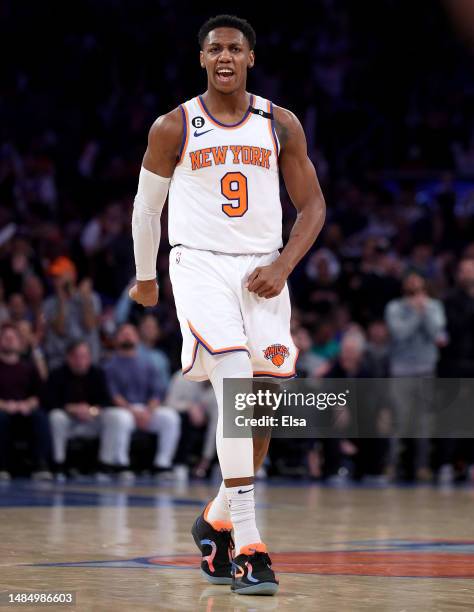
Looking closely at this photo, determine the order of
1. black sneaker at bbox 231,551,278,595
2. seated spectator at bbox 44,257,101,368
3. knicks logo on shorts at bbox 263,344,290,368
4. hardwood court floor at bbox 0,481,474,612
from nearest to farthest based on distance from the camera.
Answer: hardwood court floor at bbox 0,481,474,612 → black sneaker at bbox 231,551,278,595 → knicks logo on shorts at bbox 263,344,290,368 → seated spectator at bbox 44,257,101,368

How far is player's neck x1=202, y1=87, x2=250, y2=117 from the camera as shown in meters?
4.46

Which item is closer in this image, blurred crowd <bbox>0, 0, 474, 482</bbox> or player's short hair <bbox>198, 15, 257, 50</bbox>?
player's short hair <bbox>198, 15, 257, 50</bbox>

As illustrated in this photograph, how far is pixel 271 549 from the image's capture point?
207 inches

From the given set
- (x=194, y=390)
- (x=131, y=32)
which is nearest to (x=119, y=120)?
(x=131, y=32)

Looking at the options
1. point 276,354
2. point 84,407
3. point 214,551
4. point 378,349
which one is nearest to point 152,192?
point 276,354

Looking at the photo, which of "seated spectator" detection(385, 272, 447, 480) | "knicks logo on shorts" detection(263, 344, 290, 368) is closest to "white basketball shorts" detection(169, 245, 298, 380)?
"knicks logo on shorts" detection(263, 344, 290, 368)

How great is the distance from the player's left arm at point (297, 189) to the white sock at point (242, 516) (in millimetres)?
803

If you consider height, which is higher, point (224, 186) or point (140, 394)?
point (224, 186)

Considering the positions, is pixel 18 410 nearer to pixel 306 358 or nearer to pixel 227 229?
pixel 306 358

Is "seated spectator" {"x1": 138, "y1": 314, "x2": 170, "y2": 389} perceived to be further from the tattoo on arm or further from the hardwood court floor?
the tattoo on arm

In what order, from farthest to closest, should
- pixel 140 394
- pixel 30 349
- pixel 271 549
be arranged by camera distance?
pixel 140 394, pixel 30 349, pixel 271 549

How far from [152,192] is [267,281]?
1.96ft

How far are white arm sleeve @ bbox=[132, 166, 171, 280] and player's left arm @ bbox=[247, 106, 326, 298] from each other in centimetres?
47

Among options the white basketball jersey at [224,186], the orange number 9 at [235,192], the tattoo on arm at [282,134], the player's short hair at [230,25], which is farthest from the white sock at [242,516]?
the player's short hair at [230,25]
